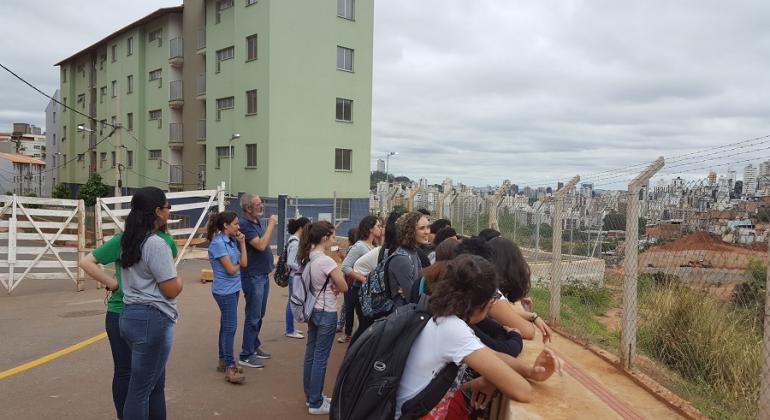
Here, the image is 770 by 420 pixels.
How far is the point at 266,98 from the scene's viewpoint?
2300cm

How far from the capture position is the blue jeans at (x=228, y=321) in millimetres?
5055

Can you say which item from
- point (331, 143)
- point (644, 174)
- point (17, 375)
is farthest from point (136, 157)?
point (644, 174)

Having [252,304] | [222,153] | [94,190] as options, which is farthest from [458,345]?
[94,190]

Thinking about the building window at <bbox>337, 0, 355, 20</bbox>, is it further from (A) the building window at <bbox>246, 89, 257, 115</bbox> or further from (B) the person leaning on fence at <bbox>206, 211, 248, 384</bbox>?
(B) the person leaning on fence at <bbox>206, 211, 248, 384</bbox>

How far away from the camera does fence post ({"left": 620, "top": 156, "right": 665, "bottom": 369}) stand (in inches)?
187

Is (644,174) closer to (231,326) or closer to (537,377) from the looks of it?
(537,377)

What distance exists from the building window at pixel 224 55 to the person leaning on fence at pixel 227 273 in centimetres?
2214

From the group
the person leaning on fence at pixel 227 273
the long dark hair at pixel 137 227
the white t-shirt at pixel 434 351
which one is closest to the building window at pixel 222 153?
the person leaning on fence at pixel 227 273

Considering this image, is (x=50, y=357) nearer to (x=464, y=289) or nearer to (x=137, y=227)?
(x=137, y=227)

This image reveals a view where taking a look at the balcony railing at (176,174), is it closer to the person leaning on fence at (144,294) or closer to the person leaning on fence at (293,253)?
the person leaning on fence at (293,253)

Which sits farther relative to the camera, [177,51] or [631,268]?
[177,51]

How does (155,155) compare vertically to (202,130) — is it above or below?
below

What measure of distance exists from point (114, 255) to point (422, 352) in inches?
86.9

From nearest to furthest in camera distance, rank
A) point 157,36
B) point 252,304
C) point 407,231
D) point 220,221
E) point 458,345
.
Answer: point 458,345 → point 407,231 → point 220,221 → point 252,304 → point 157,36
